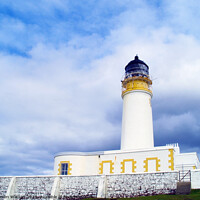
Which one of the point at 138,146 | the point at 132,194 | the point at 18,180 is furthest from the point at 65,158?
the point at 132,194

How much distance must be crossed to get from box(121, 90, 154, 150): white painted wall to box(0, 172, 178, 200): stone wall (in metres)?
5.90

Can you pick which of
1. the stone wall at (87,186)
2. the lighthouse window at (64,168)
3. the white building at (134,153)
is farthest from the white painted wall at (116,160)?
the stone wall at (87,186)

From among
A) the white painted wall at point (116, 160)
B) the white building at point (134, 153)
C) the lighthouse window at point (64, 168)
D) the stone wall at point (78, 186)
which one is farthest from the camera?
the lighthouse window at point (64, 168)

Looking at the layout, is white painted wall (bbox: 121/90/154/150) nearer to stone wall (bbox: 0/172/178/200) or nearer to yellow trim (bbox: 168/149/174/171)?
yellow trim (bbox: 168/149/174/171)

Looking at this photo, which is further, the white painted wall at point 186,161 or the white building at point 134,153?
the white painted wall at point 186,161

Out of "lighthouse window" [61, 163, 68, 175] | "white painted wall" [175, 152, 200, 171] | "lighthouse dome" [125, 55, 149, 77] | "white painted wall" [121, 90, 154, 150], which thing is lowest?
"lighthouse window" [61, 163, 68, 175]

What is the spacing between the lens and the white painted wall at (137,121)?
2172 centimetres

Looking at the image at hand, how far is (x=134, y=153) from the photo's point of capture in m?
20.3

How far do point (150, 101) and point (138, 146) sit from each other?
4861 millimetres

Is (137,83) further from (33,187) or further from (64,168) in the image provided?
(33,187)

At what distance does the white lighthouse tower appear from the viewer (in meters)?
21.8

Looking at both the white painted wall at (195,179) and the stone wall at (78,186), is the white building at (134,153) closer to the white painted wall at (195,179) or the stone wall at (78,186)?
the stone wall at (78,186)

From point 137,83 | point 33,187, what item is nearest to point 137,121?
point 137,83

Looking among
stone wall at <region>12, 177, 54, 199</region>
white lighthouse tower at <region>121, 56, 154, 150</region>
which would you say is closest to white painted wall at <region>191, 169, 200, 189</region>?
white lighthouse tower at <region>121, 56, 154, 150</region>
